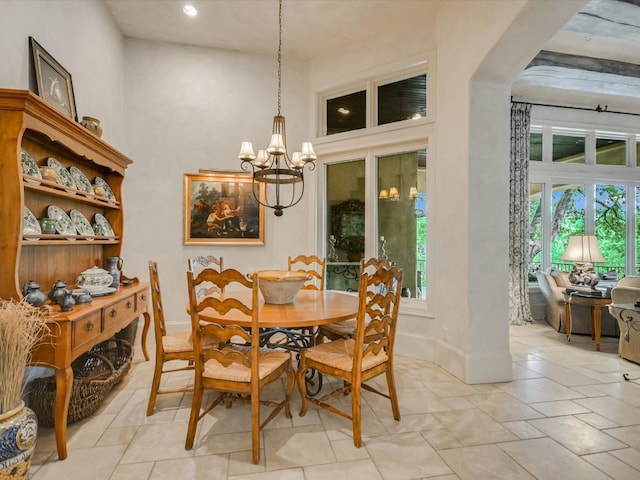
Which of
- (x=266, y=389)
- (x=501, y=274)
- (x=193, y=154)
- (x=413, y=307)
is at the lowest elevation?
(x=266, y=389)

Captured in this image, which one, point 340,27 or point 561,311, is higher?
point 340,27

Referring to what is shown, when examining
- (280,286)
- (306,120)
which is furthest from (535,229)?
(280,286)

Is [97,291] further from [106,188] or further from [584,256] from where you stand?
[584,256]

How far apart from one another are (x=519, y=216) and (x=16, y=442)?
5.95 metres

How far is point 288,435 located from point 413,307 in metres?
2.12

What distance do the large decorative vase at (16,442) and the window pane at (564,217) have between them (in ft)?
22.2

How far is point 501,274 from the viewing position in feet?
10.1

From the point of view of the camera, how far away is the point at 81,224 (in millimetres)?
2725

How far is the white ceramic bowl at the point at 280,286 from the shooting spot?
2469 mm

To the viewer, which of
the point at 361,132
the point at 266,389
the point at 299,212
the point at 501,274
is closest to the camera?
the point at 266,389

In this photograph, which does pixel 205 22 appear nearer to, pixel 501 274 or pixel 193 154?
pixel 193 154

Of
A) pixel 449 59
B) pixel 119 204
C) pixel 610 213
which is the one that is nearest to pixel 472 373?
pixel 449 59

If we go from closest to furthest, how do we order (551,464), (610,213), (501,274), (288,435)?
(551,464) → (288,435) → (501,274) → (610,213)

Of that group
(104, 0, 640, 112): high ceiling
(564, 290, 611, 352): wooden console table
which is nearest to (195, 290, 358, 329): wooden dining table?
(104, 0, 640, 112): high ceiling
